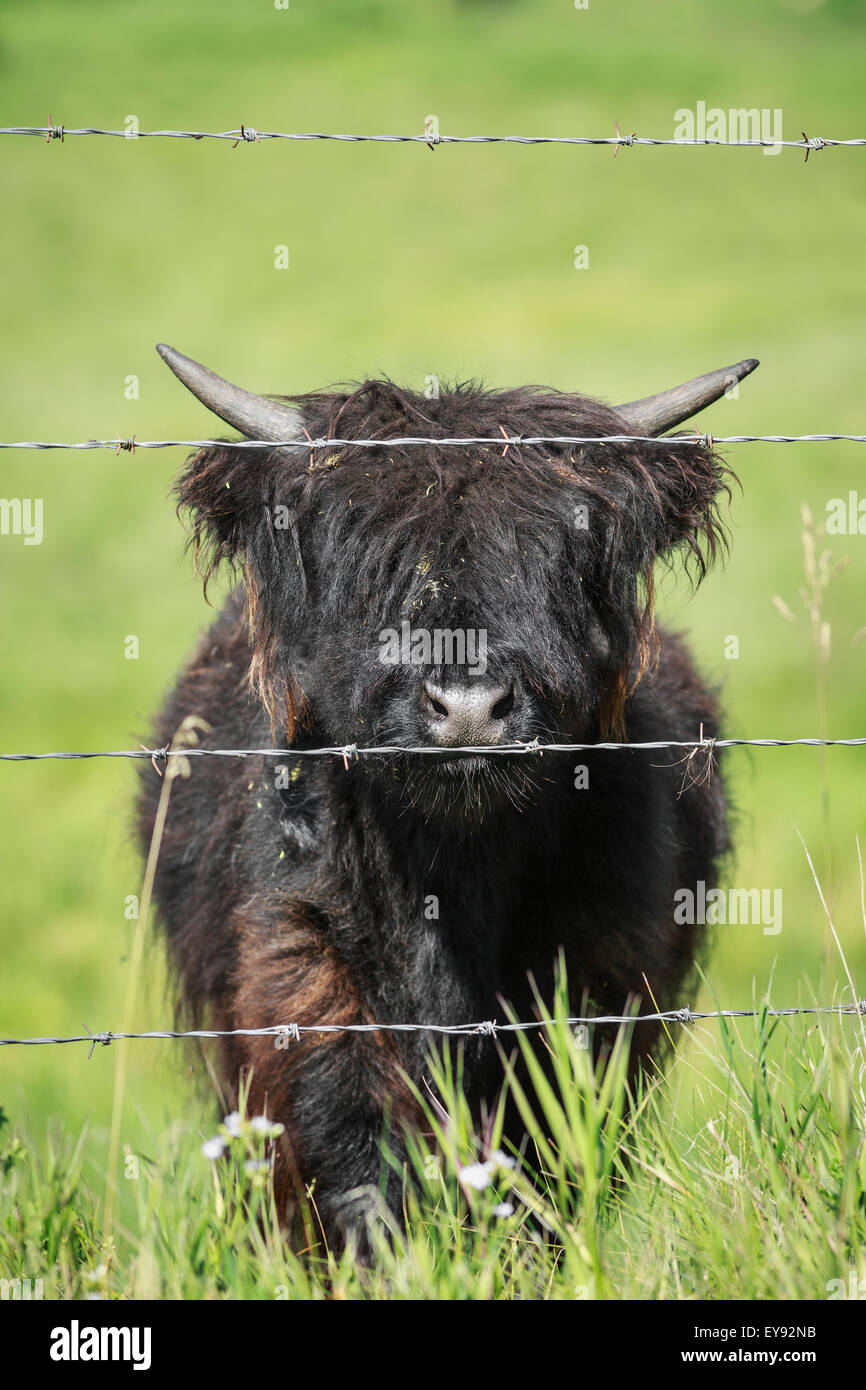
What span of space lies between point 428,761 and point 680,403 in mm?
1186

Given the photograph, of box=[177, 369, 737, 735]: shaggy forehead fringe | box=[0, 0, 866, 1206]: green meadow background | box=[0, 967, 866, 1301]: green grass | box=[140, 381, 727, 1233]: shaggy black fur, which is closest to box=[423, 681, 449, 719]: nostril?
box=[140, 381, 727, 1233]: shaggy black fur

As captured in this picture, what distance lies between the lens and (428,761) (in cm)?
332

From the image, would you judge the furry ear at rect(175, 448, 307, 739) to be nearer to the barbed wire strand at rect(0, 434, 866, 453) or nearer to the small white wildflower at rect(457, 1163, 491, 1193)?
the barbed wire strand at rect(0, 434, 866, 453)

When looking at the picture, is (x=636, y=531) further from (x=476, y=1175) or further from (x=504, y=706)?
(x=476, y=1175)

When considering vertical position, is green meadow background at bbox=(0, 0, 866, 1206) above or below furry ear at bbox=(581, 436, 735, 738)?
above

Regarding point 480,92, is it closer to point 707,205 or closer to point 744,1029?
point 707,205

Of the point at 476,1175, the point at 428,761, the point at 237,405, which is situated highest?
the point at 237,405

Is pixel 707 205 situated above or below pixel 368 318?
above

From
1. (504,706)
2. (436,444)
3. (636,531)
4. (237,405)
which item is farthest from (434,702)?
(237,405)

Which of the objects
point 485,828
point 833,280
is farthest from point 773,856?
point 833,280

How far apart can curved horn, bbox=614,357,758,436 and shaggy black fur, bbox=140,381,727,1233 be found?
72 mm

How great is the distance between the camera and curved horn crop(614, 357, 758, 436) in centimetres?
360

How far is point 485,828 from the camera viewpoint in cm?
384
